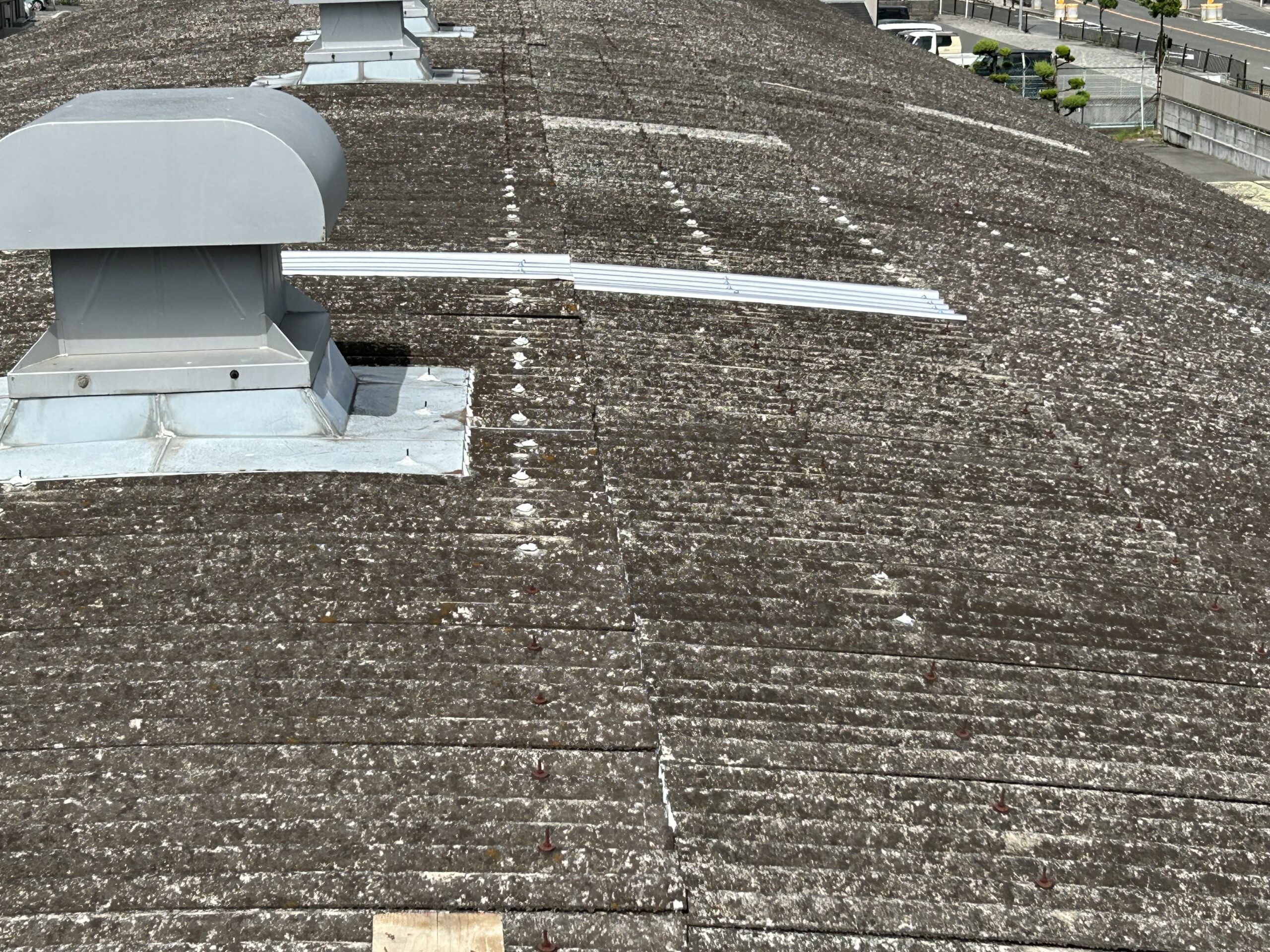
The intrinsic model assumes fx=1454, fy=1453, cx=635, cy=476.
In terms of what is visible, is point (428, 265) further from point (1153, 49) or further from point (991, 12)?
point (991, 12)

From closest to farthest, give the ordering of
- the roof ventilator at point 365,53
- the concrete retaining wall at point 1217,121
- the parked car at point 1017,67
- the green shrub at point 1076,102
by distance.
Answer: the roof ventilator at point 365,53
the concrete retaining wall at point 1217,121
the green shrub at point 1076,102
the parked car at point 1017,67

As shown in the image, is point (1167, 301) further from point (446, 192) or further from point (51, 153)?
point (51, 153)


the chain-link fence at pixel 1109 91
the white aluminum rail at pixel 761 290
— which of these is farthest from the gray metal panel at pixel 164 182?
the chain-link fence at pixel 1109 91

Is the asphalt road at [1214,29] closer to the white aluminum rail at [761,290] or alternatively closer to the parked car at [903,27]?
the parked car at [903,27]

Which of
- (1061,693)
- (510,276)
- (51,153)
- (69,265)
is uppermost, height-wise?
(51,153)

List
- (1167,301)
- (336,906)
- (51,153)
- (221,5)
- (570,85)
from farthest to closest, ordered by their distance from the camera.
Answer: (221,5)
(570,85)
(1167,301)
(51,153)
(336,906)

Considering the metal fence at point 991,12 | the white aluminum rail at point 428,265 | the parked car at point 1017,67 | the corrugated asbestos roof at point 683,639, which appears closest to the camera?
the corrugated asbestos roof at point 683,639

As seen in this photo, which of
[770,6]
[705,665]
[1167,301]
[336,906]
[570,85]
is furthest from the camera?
[770,6]

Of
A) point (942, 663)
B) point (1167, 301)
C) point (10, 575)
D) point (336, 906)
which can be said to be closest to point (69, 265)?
point (10, 575)
